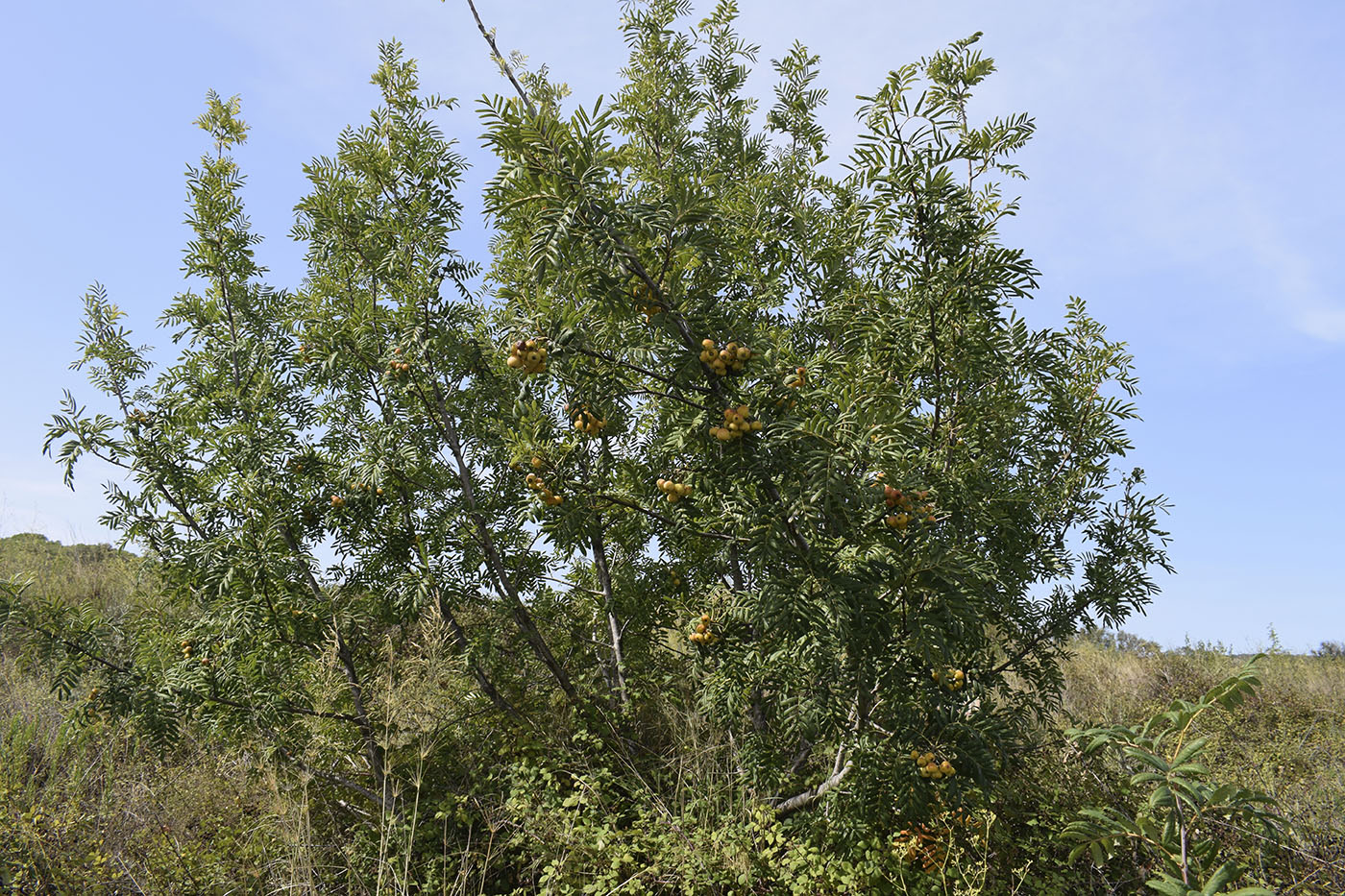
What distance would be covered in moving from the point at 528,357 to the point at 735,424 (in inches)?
25.6

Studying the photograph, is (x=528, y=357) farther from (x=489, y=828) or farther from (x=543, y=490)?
(x=489, y=828)

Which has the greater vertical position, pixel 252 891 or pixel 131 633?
pixel 131 633

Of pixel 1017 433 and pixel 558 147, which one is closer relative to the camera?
pixel 558 147

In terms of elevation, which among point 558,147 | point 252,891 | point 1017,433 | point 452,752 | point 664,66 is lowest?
point 252,891

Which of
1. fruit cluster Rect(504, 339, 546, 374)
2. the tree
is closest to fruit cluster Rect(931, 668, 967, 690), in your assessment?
the tree

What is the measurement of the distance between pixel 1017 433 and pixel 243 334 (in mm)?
3951

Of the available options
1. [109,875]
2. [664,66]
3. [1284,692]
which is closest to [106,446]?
[109,875]

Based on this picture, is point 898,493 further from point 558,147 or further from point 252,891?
point 252,891

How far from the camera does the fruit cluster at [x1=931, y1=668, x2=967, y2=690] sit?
8.36ft

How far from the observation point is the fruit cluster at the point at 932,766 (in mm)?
2391

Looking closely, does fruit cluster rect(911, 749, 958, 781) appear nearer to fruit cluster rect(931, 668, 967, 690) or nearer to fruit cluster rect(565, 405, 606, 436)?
fruit cluster rect(931, 668, 967, 690)

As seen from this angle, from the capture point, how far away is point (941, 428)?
2846 millimetres

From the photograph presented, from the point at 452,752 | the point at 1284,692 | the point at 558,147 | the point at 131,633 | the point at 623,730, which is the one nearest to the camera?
the point at 558,147

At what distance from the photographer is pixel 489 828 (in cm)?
349
